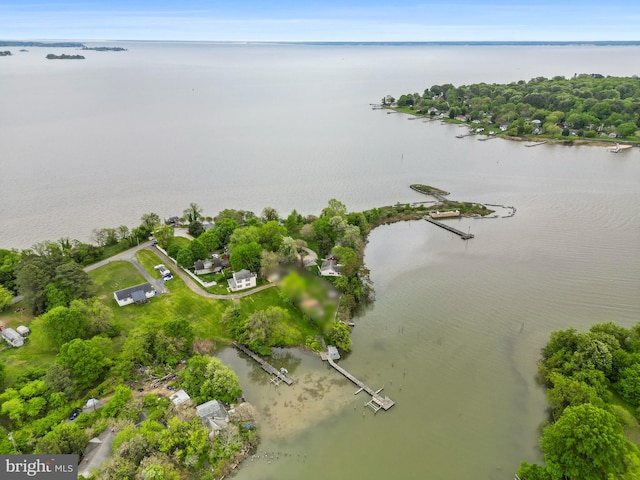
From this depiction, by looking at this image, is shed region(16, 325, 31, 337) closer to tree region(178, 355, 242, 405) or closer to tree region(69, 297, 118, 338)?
tree region(69, 297, 118, 338)

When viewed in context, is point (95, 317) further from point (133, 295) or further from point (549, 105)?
point (549, 105)

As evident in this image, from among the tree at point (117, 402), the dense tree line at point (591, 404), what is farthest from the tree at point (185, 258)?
the dense tree line at point (591, 404)

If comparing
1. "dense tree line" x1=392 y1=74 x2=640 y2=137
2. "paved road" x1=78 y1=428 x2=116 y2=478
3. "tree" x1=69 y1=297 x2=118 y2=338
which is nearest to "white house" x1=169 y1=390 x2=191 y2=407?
"paved road" x1=78 y1=428 x2=116 y2=478

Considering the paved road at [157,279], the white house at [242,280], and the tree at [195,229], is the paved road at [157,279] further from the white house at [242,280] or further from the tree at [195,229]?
the tree at [195,229]

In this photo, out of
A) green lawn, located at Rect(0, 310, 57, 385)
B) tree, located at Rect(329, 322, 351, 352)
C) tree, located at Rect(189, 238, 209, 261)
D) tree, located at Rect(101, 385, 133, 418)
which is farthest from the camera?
tree, located at Rect(189, 238, 209, 261)

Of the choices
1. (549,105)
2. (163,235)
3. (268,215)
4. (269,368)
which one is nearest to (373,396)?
(269,368)
